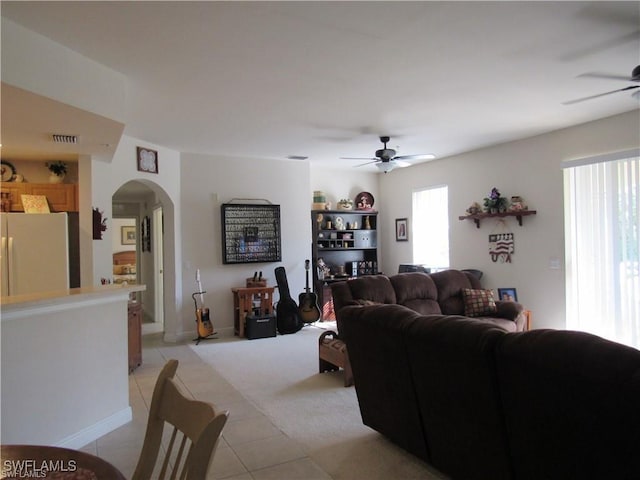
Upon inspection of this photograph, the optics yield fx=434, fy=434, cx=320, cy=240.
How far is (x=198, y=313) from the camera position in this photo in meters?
6.08

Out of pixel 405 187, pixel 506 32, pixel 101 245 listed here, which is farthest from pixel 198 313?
pixel 506 32

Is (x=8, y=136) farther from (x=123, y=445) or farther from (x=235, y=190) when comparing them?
(x=235, y=190)

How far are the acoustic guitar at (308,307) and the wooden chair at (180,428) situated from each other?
538 centimetres

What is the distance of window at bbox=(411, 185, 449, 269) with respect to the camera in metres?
7.12

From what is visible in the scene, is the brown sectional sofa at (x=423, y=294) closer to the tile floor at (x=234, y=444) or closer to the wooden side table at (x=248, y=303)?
the tile floor at (x=234, y=444)

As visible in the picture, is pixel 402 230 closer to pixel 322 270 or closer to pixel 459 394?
pixel 322 270

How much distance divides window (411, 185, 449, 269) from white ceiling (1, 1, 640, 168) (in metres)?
2.03

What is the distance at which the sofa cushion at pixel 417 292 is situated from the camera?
4.84 metres

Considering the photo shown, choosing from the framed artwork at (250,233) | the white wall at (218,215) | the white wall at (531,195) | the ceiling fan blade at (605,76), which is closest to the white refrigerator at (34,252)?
the white wall at (218,215)

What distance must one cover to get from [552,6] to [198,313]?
5.26m

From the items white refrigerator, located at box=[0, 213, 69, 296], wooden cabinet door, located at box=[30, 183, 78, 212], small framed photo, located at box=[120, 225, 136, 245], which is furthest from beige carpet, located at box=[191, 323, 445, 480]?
small framed photo, located at box=[120, 225, 136, 245]

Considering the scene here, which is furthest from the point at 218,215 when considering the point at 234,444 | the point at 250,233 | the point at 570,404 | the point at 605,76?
the point at 570,404

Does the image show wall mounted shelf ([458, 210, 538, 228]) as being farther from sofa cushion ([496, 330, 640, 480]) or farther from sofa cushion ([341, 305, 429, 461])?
sofa cushion ([496, 330, 640, 480])

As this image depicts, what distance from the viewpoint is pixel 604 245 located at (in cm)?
491
